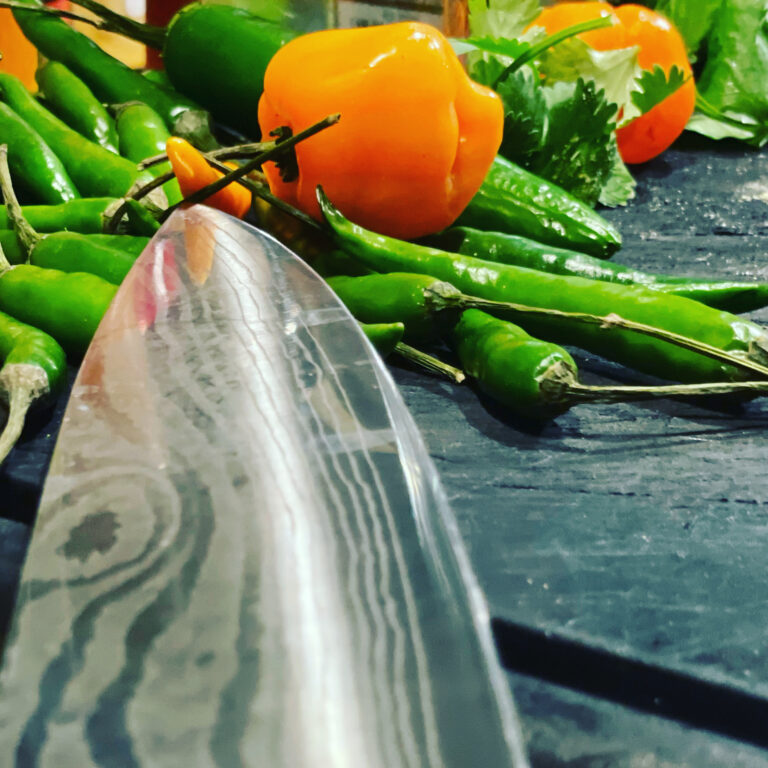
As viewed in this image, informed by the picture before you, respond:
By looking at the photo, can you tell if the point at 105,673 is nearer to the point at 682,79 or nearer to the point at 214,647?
the point at 214,647

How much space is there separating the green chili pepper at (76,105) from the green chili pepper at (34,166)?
0.55ft

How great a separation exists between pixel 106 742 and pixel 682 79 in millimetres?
1552

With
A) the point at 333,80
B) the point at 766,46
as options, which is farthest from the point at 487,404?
the point at 766,46

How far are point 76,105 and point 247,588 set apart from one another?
1.29 m

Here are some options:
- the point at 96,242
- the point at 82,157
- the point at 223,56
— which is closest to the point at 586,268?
the point at 96,242

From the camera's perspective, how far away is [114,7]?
2.28 m

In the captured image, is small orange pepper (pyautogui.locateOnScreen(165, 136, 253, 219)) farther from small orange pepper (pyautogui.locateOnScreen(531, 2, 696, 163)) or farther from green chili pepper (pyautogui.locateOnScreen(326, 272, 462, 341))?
small orange pepper (pyautogui.locateOnScreen(531, 2, 696, 163))

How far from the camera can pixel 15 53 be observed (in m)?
2.04

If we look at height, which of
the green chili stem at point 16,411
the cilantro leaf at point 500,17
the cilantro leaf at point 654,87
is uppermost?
the cilantro leaf at point 500,17

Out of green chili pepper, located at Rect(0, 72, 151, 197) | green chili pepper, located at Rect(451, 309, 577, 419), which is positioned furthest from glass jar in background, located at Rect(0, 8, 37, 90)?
green chili pepper, located at Rect(451, 309, 577, 419)

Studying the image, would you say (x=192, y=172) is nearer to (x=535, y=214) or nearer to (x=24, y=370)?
(x=24, y=370)

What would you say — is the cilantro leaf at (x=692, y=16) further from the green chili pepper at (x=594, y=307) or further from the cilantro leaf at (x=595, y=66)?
the green chili pepper at (x=594, y=307)

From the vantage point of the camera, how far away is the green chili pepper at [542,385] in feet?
2.27

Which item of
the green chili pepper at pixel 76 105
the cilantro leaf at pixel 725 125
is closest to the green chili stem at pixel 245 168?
the green chili pepper at pixel 76 105
